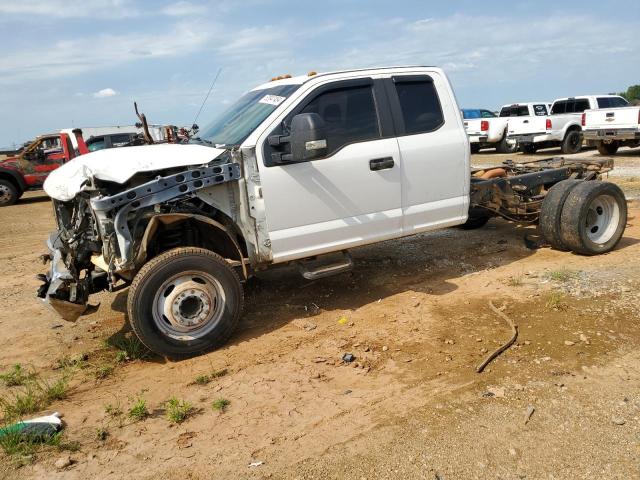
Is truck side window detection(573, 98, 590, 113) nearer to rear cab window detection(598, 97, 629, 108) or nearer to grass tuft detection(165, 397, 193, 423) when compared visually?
rear cab window detection(598, 97, 629, 108)

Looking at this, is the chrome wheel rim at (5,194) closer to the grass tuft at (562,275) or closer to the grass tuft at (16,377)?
the grass tuft at (16,377)

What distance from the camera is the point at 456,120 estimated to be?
535 centimetres

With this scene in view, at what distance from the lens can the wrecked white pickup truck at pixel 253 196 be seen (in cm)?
416

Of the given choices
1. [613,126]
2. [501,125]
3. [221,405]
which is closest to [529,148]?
[501,125]

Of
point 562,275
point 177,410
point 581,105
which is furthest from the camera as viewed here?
point 581,105

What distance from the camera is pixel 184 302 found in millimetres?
4246

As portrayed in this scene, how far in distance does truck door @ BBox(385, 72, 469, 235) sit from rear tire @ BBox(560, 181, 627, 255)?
4.85 ft

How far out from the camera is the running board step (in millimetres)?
4824

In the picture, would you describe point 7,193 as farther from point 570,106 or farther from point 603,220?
point 570,106

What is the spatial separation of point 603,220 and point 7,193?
15.1 metres

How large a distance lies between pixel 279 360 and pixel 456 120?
2982 mm

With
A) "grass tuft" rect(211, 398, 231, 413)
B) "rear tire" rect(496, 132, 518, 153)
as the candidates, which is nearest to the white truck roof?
"grass tuft" rect(211, 398, 231, 413)

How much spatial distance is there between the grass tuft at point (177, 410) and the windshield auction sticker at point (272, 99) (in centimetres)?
259

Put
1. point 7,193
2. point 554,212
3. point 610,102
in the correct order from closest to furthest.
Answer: point 554,212 → point 7,193 → point 610,102
